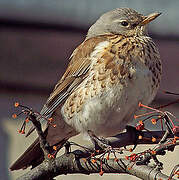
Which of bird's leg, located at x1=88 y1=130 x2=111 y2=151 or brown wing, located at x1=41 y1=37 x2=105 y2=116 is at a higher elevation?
brown wing, located at x1=41 y1=37 x2=105 y2=116

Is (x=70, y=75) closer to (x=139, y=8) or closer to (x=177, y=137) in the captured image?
(x=177, y=137)

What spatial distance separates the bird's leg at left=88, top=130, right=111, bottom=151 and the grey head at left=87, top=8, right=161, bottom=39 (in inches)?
20.8

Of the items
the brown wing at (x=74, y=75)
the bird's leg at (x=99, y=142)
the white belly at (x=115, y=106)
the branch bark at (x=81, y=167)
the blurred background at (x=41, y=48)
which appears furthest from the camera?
the blurred background at (x=41, y=48)

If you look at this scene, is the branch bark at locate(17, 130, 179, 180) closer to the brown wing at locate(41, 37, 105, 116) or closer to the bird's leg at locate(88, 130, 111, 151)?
the bird's leg at locate(88, 130, 111, 151)

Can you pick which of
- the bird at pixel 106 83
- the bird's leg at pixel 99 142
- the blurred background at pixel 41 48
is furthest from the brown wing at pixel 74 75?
the blurred background at pixel 41 48

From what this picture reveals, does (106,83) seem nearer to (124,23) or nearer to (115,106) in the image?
(115,106)

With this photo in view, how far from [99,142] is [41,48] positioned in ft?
7.81

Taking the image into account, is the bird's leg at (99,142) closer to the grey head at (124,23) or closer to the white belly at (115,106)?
the white belly at (115,106)

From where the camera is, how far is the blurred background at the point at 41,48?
4789 mm

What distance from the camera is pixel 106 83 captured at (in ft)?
8.91

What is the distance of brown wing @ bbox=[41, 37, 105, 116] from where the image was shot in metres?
2.91

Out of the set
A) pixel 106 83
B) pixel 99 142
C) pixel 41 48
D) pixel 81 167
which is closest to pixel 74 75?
pixel 106 83

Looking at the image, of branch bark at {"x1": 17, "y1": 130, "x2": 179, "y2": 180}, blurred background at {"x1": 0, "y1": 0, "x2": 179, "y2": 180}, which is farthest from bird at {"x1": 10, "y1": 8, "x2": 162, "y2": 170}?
blurred background at {"x1": 0, "y1": 0, "x2": 179, "y2": 180}

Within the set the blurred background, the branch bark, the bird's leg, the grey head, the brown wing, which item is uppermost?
the blurred background
